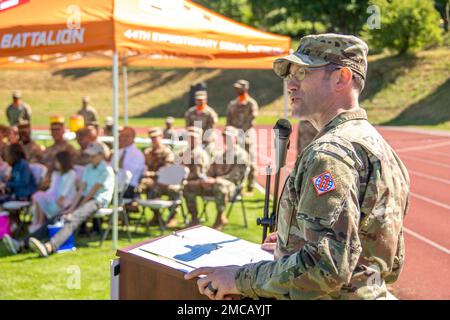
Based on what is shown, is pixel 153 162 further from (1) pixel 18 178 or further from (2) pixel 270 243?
(2) pixel 270 243

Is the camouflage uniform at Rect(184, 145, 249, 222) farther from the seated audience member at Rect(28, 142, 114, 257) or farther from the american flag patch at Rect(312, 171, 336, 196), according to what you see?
the american flag patch at Rect(312, 171, 336, 196)

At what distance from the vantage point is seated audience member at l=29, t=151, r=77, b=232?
7.68 meters

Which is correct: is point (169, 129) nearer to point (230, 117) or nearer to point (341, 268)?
point (230, 117)

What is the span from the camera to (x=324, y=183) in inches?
75.6

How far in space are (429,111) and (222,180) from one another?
19809mm

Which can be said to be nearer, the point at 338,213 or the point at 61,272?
the point at 338,213

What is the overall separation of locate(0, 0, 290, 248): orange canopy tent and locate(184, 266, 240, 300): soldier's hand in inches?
185

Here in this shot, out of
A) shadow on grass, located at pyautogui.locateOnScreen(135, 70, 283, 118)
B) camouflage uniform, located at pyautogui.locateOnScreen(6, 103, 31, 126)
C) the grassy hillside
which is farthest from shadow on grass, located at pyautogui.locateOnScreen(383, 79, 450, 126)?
camouflage uniform, located at pyautogui.locateOnScreen(6, 103, 31, 126)

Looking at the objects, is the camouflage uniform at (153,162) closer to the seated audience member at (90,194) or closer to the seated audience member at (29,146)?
the seated audience member at (90,194)

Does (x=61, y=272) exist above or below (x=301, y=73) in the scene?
below

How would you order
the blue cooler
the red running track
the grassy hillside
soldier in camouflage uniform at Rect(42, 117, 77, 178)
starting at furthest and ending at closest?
the grassy hillside → soldier in camouflage uniform at Rect(42, 117, 77, 178) → the blue cooler → the red running track

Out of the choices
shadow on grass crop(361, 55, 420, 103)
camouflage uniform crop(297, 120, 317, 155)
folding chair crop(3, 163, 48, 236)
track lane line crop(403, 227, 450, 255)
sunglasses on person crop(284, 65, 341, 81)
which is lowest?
track lane line crop(403, 227, 450, 255)

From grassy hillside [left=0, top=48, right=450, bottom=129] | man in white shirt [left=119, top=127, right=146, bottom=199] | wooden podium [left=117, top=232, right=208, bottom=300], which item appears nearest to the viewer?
wooden podium [left=117, top=232, right=208, bottom=300]

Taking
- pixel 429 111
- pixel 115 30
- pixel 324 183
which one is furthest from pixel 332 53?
pixel 429 111
